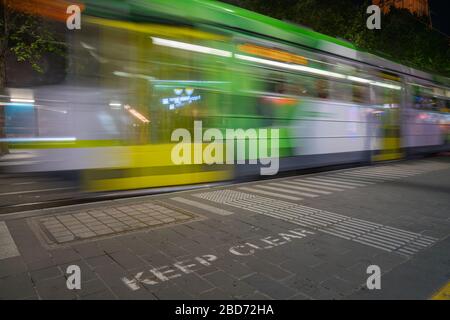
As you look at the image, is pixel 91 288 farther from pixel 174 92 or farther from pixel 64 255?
pixel 174 92

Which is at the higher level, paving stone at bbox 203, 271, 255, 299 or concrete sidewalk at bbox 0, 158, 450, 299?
concrete sidewalk at bbox 0, 158, 450, 299

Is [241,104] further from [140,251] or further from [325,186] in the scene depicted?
[140,251]

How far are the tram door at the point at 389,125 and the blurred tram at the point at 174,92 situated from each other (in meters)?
2.34

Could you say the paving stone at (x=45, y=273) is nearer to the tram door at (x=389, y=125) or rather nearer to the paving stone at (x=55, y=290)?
the paving stone at (x=55, y=290)

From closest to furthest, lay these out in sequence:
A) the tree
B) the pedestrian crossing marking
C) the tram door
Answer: the pedestrian crossing marking < the tram door < the tree

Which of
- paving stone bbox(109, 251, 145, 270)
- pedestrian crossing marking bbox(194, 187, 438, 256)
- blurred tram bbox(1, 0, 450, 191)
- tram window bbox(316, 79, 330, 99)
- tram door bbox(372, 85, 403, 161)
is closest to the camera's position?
paving stone bbox(109, 251, 145, 270)

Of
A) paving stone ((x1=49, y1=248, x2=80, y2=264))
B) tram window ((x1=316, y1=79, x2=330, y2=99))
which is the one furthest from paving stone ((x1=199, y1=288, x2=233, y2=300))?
tram window ((x1=316, y1=79, x2=330, y2=99))

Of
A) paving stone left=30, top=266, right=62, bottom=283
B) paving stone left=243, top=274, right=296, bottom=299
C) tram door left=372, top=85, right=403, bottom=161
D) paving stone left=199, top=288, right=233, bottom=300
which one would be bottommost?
paving stone left=199, top=288, right=233, bottom=300

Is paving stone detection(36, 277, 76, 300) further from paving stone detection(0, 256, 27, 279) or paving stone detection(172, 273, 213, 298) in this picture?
paving stone detection(172, 273, 213, 298)

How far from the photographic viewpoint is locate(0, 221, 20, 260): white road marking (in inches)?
145

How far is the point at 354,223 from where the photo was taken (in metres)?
4.86

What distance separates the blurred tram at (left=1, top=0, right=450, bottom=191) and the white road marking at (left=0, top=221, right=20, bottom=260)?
107 cm

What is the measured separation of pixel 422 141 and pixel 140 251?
42.9ft

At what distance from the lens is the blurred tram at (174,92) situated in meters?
5.28
